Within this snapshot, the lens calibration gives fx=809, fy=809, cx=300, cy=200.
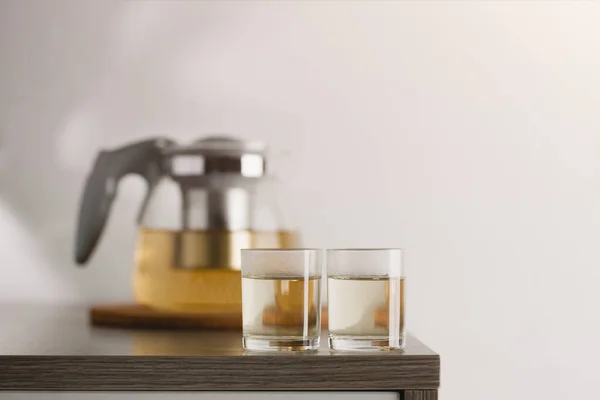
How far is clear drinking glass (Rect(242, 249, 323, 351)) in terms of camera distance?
77cm

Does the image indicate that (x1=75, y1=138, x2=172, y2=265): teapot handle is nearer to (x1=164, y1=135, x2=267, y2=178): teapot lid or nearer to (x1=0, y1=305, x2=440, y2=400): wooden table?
(x1=164, y1=135, x2=267, y2=178): teapot lid

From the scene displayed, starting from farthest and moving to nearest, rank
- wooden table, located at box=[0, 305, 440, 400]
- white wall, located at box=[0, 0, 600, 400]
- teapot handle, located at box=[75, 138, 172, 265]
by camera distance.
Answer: white wall, located at box=[0, 0, 600, 400] → teapot handle, located at box=[75, 138, 172, 265] → wooden table, located at box=[0, 305, 440, 400]

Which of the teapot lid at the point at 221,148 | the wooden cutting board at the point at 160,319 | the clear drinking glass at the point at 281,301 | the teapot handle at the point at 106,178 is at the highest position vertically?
the teapot lid at the point at 221,148

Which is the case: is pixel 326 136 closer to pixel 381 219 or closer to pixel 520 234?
pixel 381 219

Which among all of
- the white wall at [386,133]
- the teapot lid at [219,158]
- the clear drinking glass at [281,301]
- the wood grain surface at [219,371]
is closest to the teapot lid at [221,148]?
the teapot lid at [219,158]

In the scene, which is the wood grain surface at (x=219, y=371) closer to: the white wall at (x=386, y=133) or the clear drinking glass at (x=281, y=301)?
the clear drinking glass at (x=281, y=301)

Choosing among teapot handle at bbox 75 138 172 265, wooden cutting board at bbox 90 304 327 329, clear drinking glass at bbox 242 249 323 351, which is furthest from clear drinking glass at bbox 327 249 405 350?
teapot handle at bbox 75 138 172 265

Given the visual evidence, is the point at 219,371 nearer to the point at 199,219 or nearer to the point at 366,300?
the point at 366,300

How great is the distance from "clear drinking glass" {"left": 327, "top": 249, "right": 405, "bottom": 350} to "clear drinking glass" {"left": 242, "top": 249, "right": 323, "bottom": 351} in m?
0.02

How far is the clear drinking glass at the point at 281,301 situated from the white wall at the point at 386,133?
43 cm

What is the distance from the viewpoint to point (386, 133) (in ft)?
4.05

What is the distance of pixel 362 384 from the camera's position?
722mm

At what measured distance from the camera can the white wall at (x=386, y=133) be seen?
122cm

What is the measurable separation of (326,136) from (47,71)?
44cm
